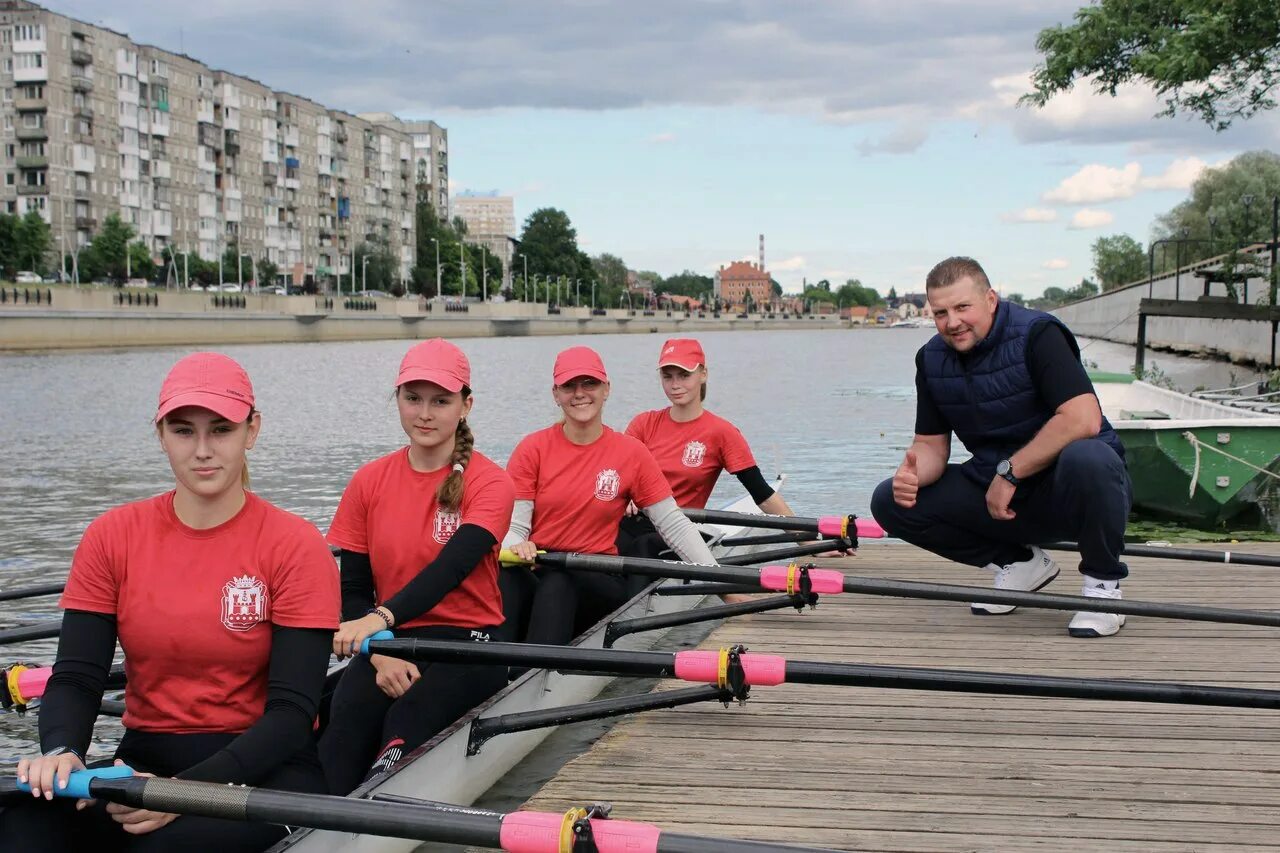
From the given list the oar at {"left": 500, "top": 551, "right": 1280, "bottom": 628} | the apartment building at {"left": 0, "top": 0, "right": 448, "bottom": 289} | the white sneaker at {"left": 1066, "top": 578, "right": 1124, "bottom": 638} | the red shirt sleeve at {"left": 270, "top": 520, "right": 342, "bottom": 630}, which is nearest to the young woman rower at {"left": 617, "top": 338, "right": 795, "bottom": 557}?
the oar at {"left": 500, "top": 551, "right": 1280, "bottom": 628}

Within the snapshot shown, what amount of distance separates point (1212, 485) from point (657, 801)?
11.9 metres

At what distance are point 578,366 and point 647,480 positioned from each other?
76cm

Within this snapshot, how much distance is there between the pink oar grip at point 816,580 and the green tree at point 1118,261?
82657 mm

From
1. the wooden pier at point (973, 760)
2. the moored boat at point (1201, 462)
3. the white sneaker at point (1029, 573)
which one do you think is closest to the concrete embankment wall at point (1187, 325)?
the moored boat at point (1201, 462)

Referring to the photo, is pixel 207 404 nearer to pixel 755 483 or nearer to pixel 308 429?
pixel 755 483

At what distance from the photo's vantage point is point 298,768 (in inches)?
153

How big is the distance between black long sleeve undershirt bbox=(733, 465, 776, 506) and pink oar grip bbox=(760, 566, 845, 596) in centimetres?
234

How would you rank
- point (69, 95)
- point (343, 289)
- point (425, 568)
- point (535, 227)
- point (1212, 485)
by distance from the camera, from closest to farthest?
point (425, 568)
point (1212, 485)
point (69, 95)
point (343, 289)
point (535, 227)

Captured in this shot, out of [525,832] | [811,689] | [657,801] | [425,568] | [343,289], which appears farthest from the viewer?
[343,289]

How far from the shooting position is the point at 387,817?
328cm

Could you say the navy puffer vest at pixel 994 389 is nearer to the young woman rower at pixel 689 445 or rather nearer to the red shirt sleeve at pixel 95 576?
the young woman rower at pixel 689 445

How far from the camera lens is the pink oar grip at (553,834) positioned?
123 inches

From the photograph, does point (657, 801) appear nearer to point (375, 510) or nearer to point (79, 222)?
point (375, 510)

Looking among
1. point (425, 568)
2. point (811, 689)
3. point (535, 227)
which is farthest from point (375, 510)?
point (535, 227)
